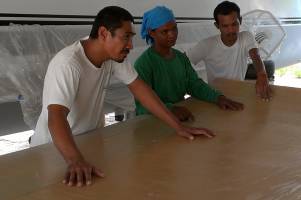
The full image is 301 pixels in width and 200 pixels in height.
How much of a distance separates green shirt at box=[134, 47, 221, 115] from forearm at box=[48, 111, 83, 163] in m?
0.64

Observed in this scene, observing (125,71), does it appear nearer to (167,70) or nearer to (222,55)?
(167,70)

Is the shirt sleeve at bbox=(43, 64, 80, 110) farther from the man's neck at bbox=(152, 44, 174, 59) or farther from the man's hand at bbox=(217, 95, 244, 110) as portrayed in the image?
the man's hand at bbox=(217, 95, 244, 110)

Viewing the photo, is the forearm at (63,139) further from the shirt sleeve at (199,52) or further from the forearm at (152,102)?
the shirt sleeve at (199,52)

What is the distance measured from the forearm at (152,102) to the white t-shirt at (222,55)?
92cm

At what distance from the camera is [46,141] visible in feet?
5.36

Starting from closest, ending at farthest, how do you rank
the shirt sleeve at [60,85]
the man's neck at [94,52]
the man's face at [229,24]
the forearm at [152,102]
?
the shirt sleeve at [60,85], the man's neck at [94,52], the forearm at [152,102], the man's face at [229,24]

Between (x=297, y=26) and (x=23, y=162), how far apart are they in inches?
195

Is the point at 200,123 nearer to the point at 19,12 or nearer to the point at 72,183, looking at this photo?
the point at 72,183

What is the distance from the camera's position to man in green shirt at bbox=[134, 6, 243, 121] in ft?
6.15

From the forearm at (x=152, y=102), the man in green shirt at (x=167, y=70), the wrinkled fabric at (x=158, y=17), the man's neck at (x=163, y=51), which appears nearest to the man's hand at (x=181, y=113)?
the man in green shirt at (x=167, y=70)

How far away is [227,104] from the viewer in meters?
2.04

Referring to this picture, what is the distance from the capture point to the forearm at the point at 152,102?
1610 millimetres

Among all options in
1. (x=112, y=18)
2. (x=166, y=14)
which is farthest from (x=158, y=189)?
(x=166, y=14)

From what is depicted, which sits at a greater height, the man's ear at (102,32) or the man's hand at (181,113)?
the man's ear at (102,32)
